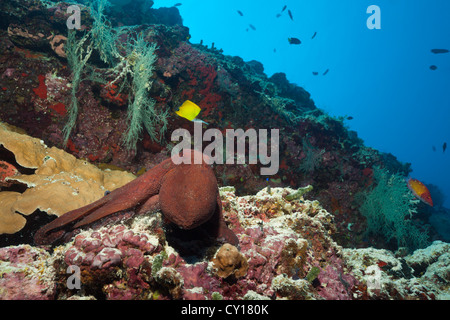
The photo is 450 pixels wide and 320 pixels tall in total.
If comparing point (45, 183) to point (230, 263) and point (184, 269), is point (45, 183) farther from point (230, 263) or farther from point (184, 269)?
point (230, 263)

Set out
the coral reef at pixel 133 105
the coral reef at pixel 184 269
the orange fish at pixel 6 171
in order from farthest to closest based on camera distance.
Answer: the coral reef at pixel 133 105
the orange fish at pixel 6 171
the coral reef at pixel 184 269

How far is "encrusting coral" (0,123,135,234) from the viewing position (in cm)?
310

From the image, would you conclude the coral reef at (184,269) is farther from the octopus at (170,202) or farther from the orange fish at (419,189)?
the orange fish at (419,189)

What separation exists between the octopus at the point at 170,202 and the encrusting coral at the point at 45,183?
0.95 meters

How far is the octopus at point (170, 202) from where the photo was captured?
1961 millimetres

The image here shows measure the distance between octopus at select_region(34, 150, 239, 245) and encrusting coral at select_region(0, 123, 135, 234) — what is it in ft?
3.11

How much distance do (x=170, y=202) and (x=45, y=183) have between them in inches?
111

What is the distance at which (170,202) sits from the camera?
A: 2.03 m

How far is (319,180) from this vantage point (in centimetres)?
760

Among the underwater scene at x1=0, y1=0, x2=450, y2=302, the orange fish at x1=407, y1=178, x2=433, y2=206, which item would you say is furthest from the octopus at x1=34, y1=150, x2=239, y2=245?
the orange fish at x1=407, y1=178, x2=433, y2=206

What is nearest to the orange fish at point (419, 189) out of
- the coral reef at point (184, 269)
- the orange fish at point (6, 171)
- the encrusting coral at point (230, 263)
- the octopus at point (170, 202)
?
the coral reef at point (184, 269)

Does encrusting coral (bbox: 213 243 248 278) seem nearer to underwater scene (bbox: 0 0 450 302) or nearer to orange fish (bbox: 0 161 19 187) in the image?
underwater scene (bbox: 0 0 450 302)
